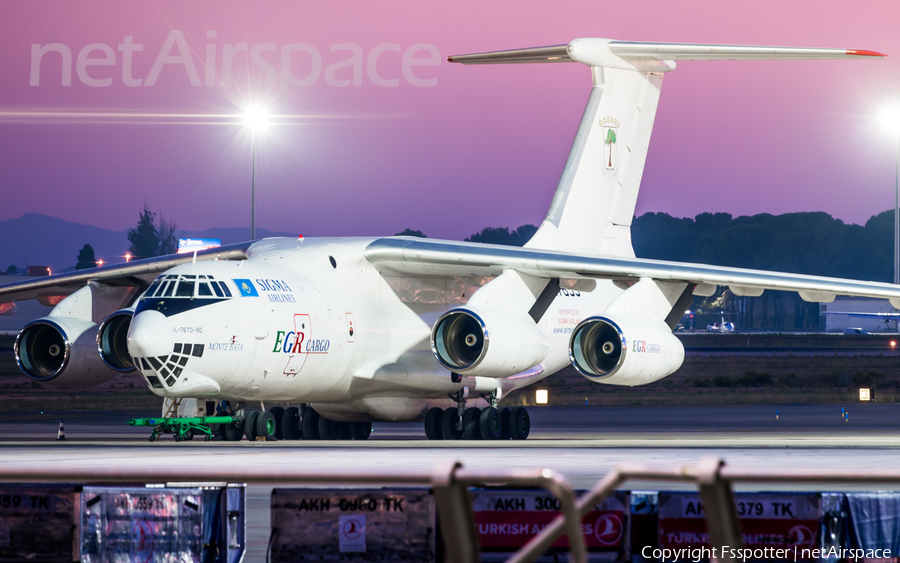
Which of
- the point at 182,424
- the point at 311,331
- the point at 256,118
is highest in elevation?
the point at 256,118

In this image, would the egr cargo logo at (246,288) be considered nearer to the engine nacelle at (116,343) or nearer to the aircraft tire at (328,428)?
the engine nacelle at (116,343)

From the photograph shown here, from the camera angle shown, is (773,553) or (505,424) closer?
(773,553)

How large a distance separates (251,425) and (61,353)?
3.50 metres

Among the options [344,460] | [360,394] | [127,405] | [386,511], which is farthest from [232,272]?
[127,405]

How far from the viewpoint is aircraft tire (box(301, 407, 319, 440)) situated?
22172 mm

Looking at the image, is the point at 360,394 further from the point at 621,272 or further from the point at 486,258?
the point at 621,272

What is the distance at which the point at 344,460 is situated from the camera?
13.8 meters

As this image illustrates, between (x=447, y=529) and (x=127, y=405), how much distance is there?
35.7 m

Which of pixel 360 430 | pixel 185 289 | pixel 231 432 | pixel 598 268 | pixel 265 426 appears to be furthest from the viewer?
pixel 360 430

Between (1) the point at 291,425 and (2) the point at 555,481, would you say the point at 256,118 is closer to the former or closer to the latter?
(1) the point at 291,425

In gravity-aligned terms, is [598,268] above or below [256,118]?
below

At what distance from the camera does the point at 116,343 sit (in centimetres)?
1978

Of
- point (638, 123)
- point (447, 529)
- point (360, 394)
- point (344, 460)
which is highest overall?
point (638, 123)

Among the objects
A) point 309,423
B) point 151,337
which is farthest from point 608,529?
point 309,423
